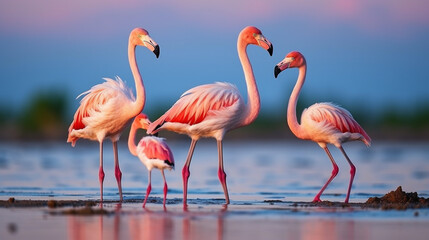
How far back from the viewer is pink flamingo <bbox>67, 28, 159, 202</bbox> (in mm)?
→ 11039

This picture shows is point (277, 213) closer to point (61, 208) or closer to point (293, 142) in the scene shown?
point (61, 208)

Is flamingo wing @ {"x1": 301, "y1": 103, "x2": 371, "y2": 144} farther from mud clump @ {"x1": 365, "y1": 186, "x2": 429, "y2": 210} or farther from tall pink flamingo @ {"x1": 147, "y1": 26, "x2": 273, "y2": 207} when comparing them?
mud clump @ {"x1": 365, "y1": 186, "x2": 429, "y2": 210}

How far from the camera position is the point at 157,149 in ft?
32.4

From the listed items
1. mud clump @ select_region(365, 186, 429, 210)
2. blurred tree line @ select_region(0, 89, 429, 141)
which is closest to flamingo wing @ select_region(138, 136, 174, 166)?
mud clump @ select_region(365, 186, 429, 210)

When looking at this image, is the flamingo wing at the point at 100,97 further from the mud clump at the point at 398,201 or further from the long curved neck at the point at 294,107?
the mud clump at the point at 398,201

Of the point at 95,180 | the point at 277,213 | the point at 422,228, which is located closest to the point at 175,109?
the point at 277,213

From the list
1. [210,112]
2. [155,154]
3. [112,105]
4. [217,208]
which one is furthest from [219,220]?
[112,105]

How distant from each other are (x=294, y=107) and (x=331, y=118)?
0.62 metres

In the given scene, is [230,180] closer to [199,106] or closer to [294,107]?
[294,107]

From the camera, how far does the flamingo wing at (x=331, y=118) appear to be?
11.4 meters

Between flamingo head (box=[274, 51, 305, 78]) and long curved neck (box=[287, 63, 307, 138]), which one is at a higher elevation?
flamingo head (box=[274, 51, 305, 78])

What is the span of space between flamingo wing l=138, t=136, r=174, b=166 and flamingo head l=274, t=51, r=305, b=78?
2.39m

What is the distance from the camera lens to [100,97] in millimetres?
11250

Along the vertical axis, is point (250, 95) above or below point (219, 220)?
above
